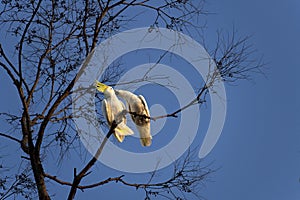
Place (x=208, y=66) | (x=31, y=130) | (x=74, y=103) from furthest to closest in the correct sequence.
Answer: (x=74, y=103)
(x=31, y=130)
(x=208, y=66)

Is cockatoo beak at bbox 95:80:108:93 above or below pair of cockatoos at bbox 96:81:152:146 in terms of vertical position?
above

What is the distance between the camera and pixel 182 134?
3.67m

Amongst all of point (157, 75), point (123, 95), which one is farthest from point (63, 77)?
point (157, 75)

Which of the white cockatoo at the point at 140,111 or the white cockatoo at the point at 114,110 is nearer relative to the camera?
the white cockatoo at the point at 114,110

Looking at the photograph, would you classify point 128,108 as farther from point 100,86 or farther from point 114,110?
point 100,86

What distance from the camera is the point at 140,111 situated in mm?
3826

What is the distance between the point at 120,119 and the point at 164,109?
1.04 feet

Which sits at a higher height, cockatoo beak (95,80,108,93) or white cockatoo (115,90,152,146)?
cockatoo beak (95,80,108,93)

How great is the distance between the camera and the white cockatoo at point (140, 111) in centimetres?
381

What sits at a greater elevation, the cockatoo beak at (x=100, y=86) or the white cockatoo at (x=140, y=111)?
the cockatoo beak at (x=100, y=86)

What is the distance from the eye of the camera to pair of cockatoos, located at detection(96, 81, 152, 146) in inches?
148

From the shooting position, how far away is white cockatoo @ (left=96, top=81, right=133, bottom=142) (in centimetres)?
368

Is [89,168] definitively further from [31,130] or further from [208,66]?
[208,66]

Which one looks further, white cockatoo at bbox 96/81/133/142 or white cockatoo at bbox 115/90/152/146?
white cockatoo at bbox 115/90/152/146
